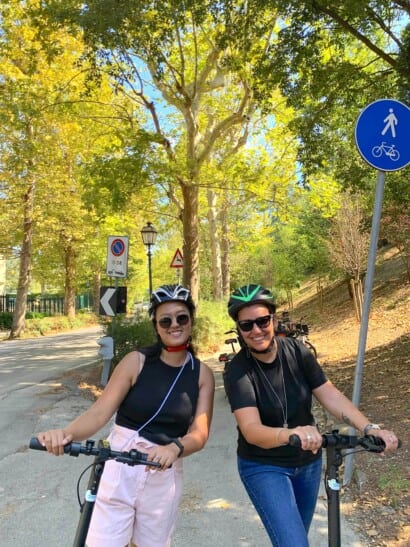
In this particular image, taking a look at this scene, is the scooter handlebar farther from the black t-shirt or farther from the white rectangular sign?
the white rectangular sign

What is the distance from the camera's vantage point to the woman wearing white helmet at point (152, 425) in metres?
2.17

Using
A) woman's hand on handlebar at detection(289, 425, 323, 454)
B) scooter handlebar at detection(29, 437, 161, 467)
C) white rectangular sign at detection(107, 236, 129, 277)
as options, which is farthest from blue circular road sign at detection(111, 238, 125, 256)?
woman's hand on handlebar at detection(289, 425, 323, 454)

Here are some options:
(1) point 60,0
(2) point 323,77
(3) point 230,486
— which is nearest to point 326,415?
(3) point 230,486

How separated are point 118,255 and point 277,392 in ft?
23.4

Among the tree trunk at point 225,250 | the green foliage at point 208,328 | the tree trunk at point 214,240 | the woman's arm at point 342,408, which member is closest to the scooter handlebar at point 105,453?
the woman's arm at point 342,408

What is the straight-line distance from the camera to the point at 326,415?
665 cm

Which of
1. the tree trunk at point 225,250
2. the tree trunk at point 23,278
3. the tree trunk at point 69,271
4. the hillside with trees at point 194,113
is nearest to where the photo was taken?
the hillside with trees at point 194,113

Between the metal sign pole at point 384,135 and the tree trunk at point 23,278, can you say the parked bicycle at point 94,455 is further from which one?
the tree trunk at point 23,278

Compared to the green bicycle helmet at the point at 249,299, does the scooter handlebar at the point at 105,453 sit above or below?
below

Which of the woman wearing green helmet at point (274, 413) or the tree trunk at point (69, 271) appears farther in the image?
the tree trunk at point (69, 271)

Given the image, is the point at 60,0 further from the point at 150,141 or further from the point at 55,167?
the point at 55,167

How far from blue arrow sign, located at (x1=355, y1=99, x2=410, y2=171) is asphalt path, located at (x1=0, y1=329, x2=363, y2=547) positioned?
9.61 ft

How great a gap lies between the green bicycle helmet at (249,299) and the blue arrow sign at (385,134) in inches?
86.3

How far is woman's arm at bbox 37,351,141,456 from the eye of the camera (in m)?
2.08
